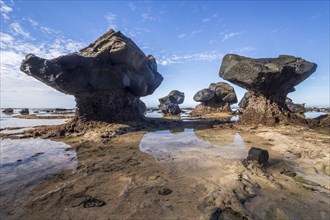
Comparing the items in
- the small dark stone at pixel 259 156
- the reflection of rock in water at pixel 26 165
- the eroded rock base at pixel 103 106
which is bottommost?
the reflection of rock in water at pixel 26 165

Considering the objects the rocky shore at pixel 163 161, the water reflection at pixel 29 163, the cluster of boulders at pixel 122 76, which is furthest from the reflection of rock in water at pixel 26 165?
the cluster of boulders at pixel 122 76

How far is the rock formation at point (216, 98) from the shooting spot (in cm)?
3953

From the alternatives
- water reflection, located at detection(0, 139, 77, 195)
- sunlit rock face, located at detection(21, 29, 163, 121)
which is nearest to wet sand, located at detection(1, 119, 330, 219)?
water reflection, located at detection(0, 139, 77, 195)

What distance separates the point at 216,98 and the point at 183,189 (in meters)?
37.0

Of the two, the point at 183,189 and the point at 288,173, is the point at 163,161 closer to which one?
the point at 183,189

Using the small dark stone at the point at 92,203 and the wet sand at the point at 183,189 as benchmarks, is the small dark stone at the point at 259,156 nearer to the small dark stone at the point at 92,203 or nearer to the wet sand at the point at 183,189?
the wet sand at the point at 183,189

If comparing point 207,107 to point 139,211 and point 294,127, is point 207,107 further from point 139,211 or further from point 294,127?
point 139,211

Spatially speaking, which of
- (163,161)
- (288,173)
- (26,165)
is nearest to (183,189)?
(163,161)

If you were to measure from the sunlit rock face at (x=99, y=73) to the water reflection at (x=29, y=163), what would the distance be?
17.6 ft

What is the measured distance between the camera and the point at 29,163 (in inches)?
303

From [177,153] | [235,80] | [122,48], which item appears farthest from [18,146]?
[235,80]

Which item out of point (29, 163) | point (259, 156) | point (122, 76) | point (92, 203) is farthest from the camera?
point (122, 76)

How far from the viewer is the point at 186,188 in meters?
5.20

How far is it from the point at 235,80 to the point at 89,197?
15690 millimetres
